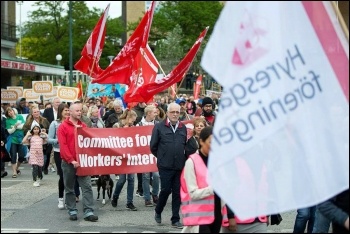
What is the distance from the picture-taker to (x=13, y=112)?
68.0ft

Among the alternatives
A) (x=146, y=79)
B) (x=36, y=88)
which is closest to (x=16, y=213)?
(x=146, y=79)

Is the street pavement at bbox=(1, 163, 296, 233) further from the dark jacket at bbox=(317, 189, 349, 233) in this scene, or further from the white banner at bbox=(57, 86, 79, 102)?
the white banner at bbox=(57, 86, 79, 102)

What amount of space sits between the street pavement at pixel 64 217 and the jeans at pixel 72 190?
19cm

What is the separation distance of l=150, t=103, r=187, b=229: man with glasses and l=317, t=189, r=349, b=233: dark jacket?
208 inches

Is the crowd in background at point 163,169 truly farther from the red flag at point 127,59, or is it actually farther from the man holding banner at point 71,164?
the red flag at point 127,59

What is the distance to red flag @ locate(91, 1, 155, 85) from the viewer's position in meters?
14.9

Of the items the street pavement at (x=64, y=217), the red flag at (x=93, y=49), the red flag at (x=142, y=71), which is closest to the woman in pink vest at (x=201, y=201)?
the street pavement at (x=64, y=217)

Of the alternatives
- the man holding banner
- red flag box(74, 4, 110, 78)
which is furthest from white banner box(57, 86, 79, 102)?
the man holding banner

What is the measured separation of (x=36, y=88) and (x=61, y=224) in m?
19.5

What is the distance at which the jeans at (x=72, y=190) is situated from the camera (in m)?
11.9

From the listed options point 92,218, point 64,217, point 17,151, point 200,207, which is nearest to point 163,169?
point 92,218

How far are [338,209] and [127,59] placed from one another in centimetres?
963

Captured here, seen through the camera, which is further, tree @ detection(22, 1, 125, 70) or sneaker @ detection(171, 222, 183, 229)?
tree @ detection(22, 1, 125, 70)

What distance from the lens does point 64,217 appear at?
12.3 m
